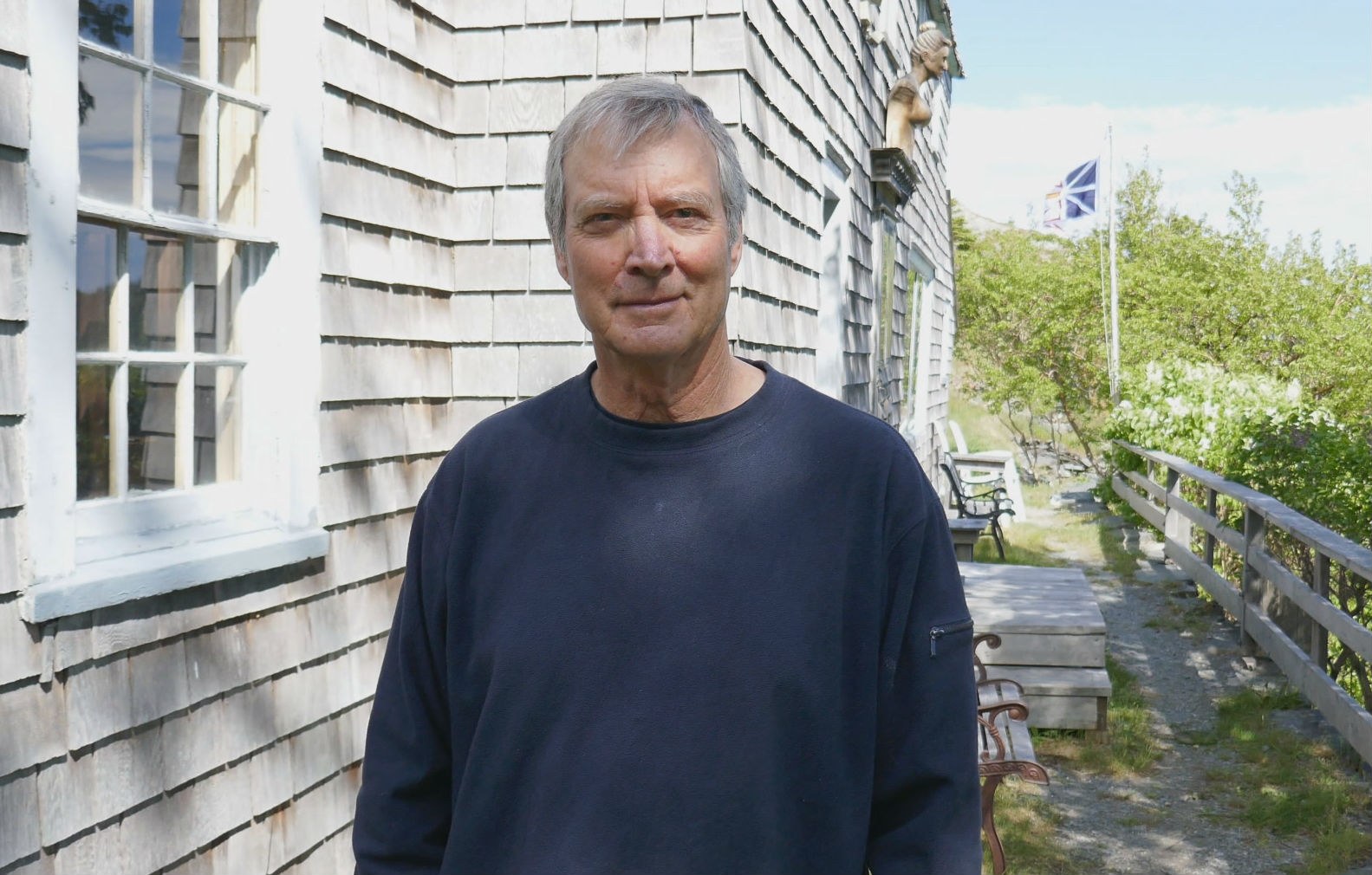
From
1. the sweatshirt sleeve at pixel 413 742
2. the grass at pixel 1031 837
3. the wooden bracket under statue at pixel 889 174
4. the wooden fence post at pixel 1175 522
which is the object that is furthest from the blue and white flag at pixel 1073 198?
the sweatshirt sleeve at pixel 413 742

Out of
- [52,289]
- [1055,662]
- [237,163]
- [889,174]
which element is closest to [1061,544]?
[889,174]

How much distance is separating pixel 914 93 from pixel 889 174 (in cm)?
68

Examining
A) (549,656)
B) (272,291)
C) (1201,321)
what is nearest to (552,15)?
(272,291)

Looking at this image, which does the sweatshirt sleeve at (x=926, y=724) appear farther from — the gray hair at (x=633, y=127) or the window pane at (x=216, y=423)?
the window pane at (x=216, y=423)

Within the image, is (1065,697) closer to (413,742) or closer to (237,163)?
(237,163)

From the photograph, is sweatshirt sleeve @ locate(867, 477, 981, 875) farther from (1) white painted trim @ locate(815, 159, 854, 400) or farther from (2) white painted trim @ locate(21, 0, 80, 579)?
(1) white painted trim @ locate(815, 159, 854, 400)

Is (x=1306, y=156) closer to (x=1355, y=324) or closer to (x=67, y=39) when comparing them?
(x=1355, y=324)

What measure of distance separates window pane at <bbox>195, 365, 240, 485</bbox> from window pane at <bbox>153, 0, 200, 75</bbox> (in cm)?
74

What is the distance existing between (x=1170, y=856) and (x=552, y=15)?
3745 millimetres

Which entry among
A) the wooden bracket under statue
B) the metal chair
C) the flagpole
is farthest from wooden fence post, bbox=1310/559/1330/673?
the flagpole

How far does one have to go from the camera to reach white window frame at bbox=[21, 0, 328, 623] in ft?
8.02

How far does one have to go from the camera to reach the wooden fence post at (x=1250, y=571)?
7.02 m

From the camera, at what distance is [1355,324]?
1683 cm

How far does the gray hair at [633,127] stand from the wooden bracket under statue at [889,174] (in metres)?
6.28
